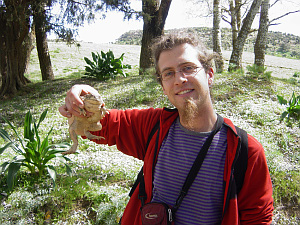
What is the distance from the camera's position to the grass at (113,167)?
305cm

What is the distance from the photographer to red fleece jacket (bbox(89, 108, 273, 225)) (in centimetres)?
150

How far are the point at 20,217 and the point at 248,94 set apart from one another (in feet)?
20.2

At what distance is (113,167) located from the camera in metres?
4.03

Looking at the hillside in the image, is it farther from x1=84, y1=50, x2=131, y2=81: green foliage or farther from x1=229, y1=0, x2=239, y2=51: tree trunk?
x1=84, y1=50, x2=131, y2=81: green foliage

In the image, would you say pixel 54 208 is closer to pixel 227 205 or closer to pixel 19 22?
pixel 227 205

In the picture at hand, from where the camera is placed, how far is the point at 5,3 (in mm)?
7633

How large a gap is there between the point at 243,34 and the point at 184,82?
8.98 m

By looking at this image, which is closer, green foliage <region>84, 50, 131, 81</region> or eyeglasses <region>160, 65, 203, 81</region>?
eyeglasses <region>160, 65, 203, 81</region>

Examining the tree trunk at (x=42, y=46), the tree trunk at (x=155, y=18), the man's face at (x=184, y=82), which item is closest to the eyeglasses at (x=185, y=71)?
the man's face at (x=184, y=82)

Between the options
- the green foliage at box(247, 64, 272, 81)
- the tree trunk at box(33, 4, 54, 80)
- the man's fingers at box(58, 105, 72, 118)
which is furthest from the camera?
the tree trunk at box(33, 4, 54, 80)

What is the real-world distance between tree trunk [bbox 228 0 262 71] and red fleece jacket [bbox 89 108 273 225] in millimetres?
8716

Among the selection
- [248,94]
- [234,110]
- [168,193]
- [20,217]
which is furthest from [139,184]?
[248,94]

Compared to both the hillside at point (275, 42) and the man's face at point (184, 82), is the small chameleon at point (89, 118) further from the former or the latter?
the hillside at point (275, 42)

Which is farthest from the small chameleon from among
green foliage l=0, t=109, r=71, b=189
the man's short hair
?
green foliage l=0, t=109, r=71, b=189
